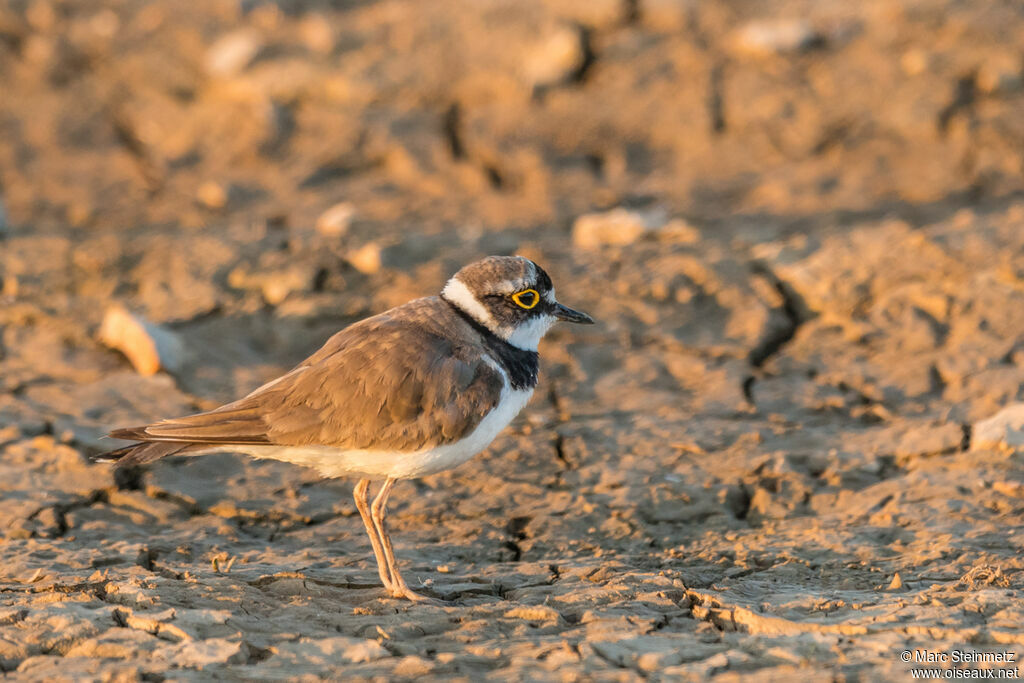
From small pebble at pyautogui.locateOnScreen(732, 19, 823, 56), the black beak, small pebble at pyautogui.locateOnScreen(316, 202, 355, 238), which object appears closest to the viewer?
the black beak

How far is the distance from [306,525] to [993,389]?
118 inches

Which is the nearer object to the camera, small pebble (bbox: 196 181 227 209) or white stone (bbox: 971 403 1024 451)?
white stone (bbox: 971 403 1024 451)

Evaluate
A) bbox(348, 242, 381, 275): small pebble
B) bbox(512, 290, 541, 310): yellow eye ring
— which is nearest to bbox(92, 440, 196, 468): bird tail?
bbox(512, 290, 541, 310): yellow eye ring

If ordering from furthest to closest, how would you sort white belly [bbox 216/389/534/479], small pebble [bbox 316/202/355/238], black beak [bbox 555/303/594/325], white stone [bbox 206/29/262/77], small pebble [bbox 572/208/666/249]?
white stone [bbox 206/29/262/77]
small pebble [bbox 316/202/355/238]
small pebble [bbox 572/208/666/249]
black beak [bbox 555/303/594/325]
white belly [bbox 216/389/534/479]

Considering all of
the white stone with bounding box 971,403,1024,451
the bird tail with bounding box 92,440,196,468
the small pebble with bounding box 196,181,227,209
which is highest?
the small pebble with bounding box 196,181,227,209

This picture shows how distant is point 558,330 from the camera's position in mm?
5527

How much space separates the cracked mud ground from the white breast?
39cm

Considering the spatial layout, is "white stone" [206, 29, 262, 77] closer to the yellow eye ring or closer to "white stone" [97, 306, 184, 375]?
"white stone" [97, 306, 184, 375]

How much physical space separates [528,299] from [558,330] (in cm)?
154

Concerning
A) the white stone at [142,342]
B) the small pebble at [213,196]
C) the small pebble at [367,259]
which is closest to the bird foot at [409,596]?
the white stone at [142,342]

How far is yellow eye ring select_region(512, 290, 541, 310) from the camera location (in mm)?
3964

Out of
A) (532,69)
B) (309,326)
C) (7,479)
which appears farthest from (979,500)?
(532,69)

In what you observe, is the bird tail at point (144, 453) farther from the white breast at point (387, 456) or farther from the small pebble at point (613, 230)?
the small pebble at point (613, 230)

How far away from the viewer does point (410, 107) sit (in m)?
7.16
